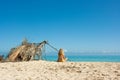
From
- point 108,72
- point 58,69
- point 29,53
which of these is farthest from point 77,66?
point 29,53

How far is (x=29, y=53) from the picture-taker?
18.3m

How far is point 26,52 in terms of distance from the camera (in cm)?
1838

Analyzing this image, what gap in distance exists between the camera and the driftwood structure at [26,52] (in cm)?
1817

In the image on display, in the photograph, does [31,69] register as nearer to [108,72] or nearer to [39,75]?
[39,75]

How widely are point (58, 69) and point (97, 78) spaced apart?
2922 mm

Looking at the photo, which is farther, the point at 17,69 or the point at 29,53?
the point at 29,53

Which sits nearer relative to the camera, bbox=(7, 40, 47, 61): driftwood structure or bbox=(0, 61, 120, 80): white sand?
bbox=(0, 61, 120, 80): white sand

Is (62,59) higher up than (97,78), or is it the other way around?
(62,59)

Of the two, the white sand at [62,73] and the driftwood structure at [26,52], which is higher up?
the driftwood structure at [26,52]

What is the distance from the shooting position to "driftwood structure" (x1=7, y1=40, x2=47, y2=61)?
59.6 feet

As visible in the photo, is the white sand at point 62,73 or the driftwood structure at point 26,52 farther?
the driftwood structure at point 26,52

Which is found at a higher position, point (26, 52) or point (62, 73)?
point (26, 52)

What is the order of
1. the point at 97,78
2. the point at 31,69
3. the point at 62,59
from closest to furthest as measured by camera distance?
the point at 97,78
the point at 31,69
the point at 62,59

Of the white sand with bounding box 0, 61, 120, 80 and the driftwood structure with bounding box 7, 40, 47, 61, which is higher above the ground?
the driftwood structure with bounding box 7, 40, 47, 61
